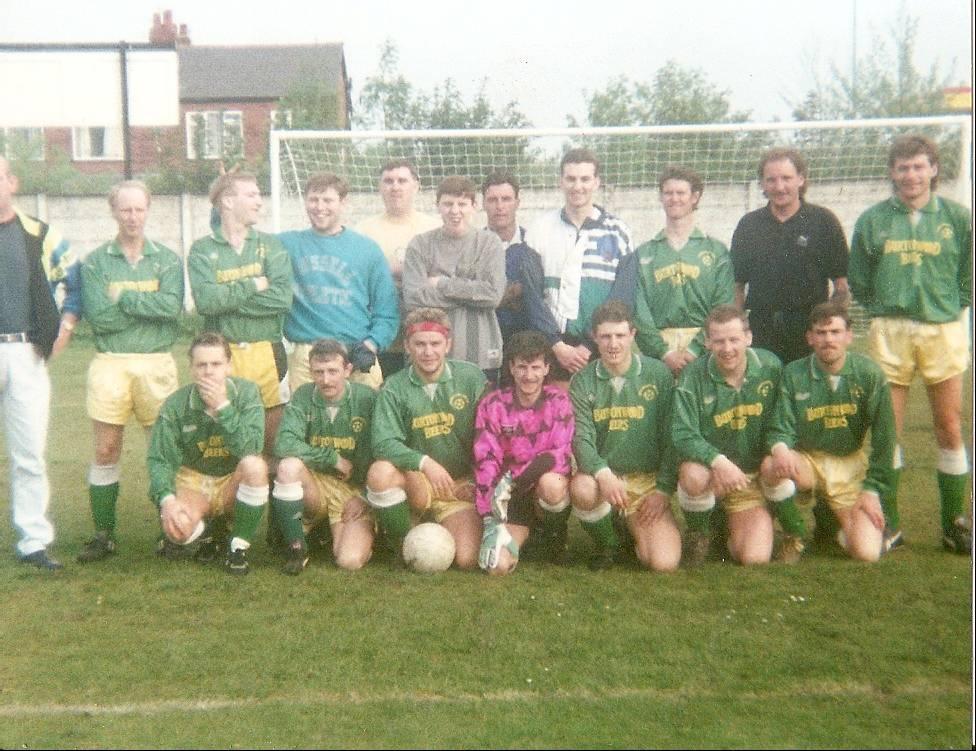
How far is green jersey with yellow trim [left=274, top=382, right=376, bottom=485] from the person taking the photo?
4180 millimetres

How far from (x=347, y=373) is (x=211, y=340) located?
1.77ft

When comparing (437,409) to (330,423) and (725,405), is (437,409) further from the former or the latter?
(725,405)

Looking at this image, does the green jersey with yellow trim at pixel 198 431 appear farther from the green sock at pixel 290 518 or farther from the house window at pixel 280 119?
the house window at pixel 280 119

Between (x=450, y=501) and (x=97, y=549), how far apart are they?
1.43 meters

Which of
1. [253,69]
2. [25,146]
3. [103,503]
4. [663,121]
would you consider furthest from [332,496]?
[25,146]

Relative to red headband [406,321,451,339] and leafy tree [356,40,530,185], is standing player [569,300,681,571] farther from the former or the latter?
leafy tree [356,40,530,185]

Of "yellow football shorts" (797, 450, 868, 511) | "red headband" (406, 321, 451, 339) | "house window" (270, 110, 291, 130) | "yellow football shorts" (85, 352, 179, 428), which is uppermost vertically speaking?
"house window" (270, 110, 291, 130)

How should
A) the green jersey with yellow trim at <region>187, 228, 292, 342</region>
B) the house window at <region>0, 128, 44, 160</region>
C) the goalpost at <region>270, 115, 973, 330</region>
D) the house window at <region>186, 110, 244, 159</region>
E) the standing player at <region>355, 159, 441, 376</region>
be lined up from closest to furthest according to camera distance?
the green jersey with yellow trim at <region>187, 228, 292, 342</region> → the standing player at <region>355, 159, 441, 376</region> → the goalpost at <region>270, 115, 973, 330</region> → the house window at <region>0, 128, 44, 160</region> → the house window at <region>186, 110, 244, 159</region>

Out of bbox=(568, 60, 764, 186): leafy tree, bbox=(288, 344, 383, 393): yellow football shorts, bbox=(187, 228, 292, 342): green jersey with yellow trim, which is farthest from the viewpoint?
bbox=(568, 60, 764, 186): leafy tree

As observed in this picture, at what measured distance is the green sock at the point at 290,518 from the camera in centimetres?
407

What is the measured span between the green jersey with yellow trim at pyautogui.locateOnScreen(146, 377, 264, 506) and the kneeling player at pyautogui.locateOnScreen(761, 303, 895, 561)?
197cm

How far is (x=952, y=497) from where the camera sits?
13.5 ft

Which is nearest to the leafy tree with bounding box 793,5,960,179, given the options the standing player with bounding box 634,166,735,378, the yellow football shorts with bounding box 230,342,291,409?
the standing player with bounding box 634,166,735,378

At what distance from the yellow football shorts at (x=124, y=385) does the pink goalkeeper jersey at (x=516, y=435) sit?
1333 millimetres
